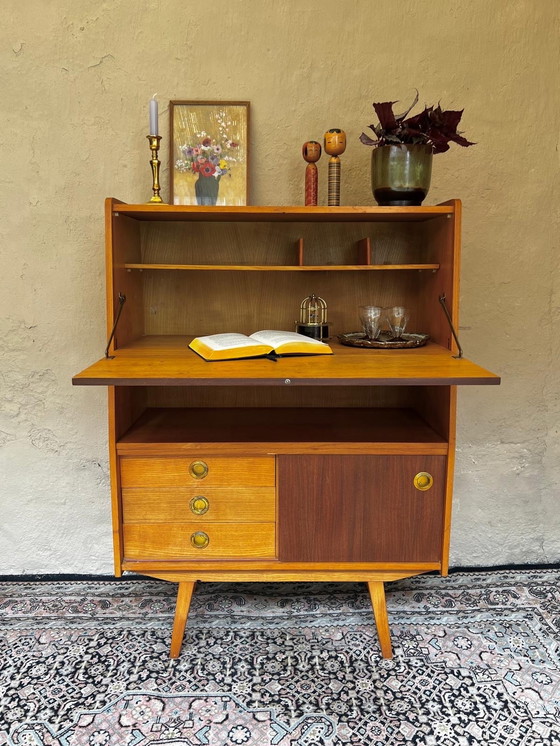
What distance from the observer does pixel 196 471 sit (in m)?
1.76

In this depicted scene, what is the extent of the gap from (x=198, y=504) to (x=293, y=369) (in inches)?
22.2

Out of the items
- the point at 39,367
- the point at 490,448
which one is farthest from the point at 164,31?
the point at 490,448

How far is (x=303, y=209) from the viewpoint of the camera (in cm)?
181

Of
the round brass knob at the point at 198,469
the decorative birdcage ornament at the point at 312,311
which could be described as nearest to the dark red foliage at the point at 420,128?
the decorative birdcage ornament at the point at 312,311

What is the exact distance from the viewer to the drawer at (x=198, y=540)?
1.79 m

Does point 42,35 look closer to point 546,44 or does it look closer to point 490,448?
point 546,44

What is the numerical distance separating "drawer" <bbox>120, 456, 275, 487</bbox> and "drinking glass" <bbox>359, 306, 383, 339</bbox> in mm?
615

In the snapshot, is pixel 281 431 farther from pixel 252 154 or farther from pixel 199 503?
pixel 252 154

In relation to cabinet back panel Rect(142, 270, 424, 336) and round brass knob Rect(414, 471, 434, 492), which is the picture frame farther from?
round brass knob Rect(414, 471, 434, 492)

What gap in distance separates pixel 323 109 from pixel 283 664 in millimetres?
2059

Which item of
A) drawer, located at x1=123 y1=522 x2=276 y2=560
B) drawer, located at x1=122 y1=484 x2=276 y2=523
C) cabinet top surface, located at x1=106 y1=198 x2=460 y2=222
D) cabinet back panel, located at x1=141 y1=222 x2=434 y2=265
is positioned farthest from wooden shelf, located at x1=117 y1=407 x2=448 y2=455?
cabinet top surface, located at x1=106 y1=198 x2=460 y2=222

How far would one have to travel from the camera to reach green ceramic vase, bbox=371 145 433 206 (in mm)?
1833

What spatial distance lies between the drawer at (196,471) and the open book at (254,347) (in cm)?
34

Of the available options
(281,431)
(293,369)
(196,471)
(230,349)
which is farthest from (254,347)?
(196,471)
